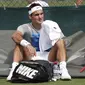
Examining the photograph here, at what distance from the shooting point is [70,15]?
Answer: 6.98 meters

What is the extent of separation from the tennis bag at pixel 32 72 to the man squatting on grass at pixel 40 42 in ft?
0.63

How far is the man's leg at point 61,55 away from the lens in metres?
5.33

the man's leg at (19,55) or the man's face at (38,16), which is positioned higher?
the man's face at (38,16)

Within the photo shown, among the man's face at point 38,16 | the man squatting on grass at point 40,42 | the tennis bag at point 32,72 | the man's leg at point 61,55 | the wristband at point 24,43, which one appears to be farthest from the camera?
the man's face at point 38,16

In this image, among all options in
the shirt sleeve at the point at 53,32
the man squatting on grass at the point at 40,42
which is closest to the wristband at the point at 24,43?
the man squatting on grass at the point at 40,42

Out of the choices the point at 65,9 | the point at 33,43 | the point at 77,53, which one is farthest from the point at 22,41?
the point at 65,9

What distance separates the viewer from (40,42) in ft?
19.2

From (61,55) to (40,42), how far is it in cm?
53

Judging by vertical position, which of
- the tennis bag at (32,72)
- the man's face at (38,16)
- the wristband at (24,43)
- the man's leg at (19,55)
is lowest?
the tennis bag at (32,72)

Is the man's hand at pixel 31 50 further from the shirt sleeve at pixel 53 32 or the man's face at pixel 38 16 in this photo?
the man's face at pixel 38 16

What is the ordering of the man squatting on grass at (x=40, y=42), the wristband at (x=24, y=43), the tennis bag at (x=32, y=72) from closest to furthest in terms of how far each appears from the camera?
the tennis bag at (x=32, y=72)
the man squatting on grass at (x=40, y=42)
the wristband at (x=24, y=43)

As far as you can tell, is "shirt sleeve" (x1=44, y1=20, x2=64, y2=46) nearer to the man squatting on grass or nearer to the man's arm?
the man squatting on grass

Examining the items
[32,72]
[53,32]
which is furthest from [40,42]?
[32,72]

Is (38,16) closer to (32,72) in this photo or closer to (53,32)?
(53,32)
